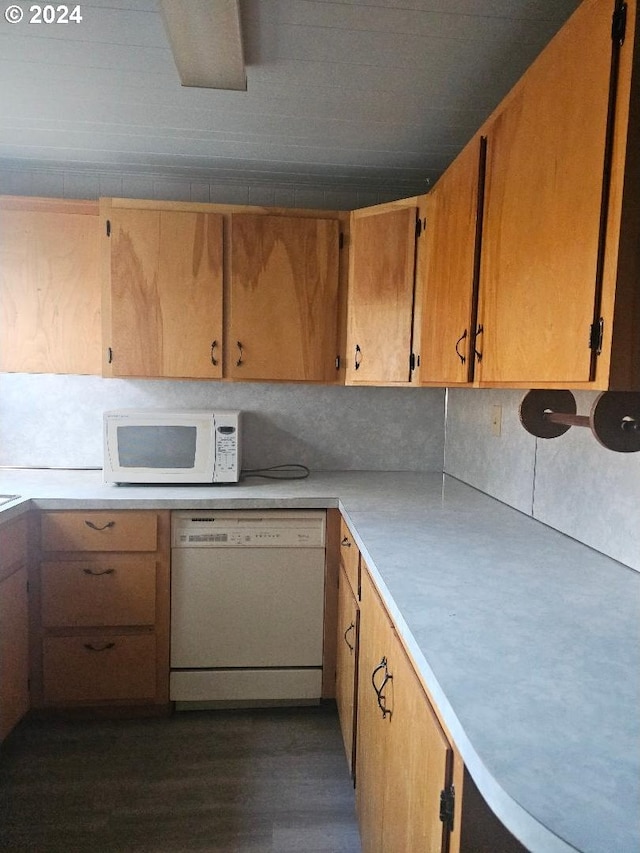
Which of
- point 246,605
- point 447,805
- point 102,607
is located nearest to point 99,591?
point 102,607

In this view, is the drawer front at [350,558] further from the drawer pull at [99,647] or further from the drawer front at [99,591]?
the drawer pull at [99,647]

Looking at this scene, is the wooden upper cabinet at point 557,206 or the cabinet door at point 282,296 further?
the cabinet door at point 282,296

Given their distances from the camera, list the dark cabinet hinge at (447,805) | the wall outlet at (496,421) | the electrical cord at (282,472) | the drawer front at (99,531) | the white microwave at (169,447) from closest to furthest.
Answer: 1. the dark cabinet hinge at (447,805)
2. the drawer front at (99,531)
3. the wall outlet at (496,421)
4. the white microwave at (169,447)
5. the electrical cord at (282,472)

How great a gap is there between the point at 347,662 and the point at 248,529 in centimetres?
60

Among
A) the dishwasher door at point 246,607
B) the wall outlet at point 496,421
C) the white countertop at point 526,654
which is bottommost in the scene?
the dishwasher door at point 246,607

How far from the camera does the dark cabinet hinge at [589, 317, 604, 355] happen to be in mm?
902

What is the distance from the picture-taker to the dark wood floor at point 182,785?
1.52 metres

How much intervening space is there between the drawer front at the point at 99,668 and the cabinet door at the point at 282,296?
1167 mm

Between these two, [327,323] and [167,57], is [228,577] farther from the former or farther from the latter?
[167,57]

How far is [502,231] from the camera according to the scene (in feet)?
4.25

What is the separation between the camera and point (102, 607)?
1.95 m

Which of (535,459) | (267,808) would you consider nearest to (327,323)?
(535,459)

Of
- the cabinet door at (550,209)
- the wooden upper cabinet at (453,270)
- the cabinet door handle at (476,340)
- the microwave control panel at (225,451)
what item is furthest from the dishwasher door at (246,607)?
the cabinet door at (550,209)

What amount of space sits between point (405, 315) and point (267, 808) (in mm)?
1827
